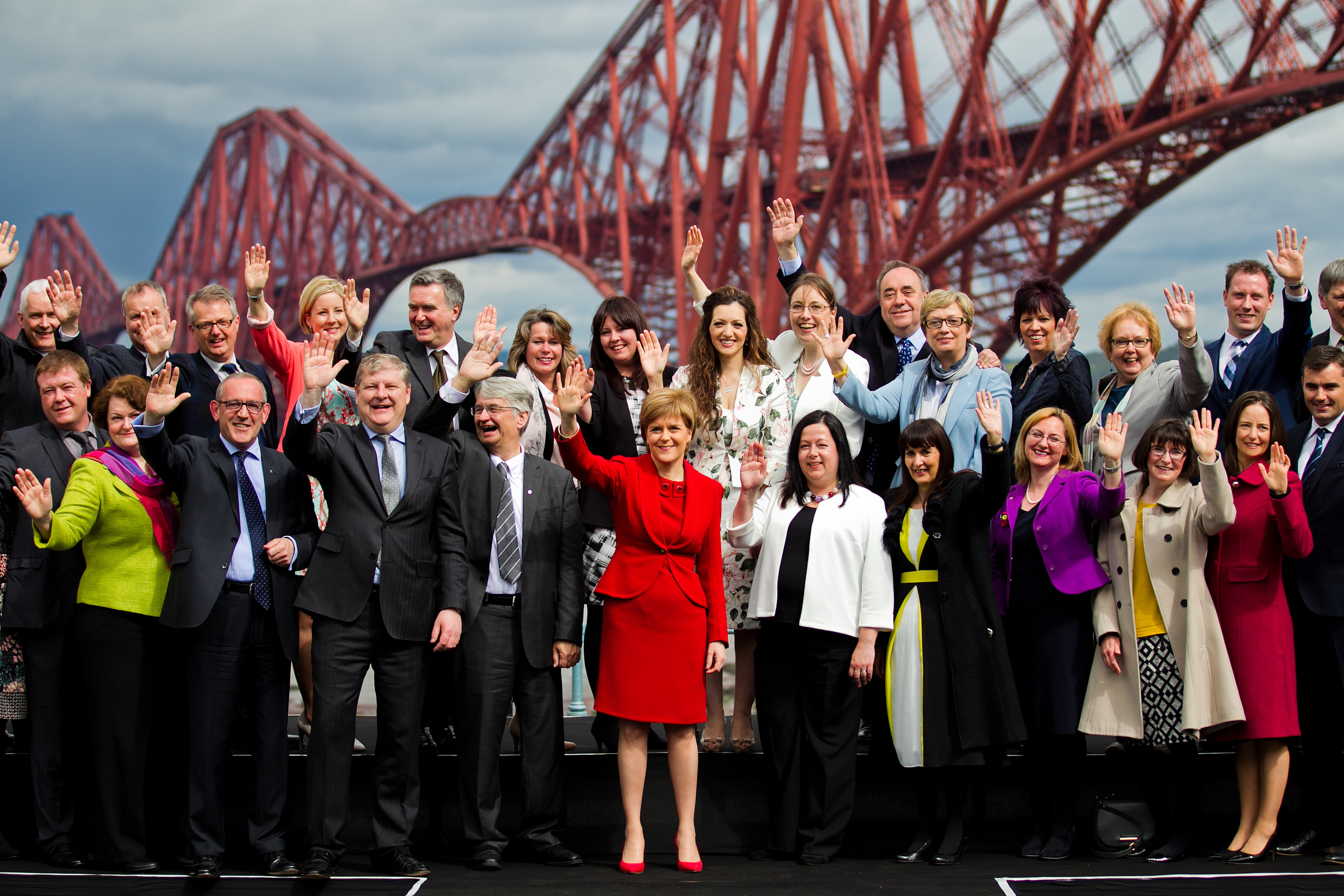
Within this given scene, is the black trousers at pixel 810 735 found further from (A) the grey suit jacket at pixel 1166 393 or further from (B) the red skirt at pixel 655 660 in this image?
(A) the grey suit jacket at pixel 1166 393

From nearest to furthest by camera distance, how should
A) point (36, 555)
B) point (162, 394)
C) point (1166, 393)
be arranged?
point (162, 394), point (36, 555), point (1166, 393)

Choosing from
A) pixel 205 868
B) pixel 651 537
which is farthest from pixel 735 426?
pixel 205 868

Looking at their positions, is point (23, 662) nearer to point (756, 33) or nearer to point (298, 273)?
point (756, 33)

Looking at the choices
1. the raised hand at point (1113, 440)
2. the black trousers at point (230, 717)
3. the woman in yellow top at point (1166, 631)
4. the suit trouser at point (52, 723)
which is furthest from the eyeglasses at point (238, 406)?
the woman in yellow top at point (1166, 631)

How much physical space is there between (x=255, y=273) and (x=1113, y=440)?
315cm

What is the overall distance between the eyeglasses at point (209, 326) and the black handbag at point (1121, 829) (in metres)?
3.50

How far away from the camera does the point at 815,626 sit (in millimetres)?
3781

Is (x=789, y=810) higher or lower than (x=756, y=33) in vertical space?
lower

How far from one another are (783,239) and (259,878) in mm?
3163

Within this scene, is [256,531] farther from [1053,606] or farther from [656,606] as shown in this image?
[1053,606]

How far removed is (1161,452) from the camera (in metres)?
3.92

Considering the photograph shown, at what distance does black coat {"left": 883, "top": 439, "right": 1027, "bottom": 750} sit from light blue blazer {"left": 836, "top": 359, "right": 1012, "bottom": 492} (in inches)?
9.7

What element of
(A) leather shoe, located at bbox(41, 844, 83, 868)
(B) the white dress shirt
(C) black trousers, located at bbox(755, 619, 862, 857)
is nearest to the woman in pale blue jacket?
(C) black trousers, located at bbox(755, 619, 862, 857)

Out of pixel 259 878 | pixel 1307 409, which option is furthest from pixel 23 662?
pixel 1307 409
